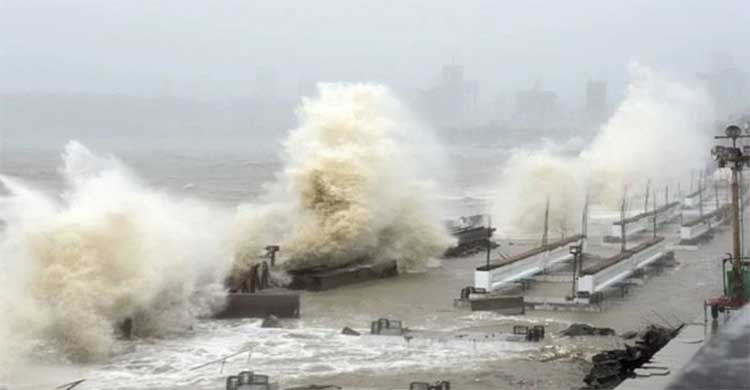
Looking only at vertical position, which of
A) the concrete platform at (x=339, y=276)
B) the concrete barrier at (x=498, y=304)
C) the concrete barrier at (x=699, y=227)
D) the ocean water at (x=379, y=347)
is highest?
the concrete barrier at (x=699, y=227)

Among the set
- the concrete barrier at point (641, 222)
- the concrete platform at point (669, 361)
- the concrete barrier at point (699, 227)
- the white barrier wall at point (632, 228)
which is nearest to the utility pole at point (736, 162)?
the concrete platform at point (669, 361)

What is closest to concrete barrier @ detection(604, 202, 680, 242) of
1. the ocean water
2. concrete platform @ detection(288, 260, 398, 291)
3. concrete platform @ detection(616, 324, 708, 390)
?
the ocean water

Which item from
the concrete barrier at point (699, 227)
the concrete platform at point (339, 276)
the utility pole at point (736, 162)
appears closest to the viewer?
the utility pole at point (736, 162)

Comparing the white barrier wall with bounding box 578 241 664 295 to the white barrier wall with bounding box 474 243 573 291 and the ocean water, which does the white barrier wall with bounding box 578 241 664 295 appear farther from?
the white barrier wall with bounding box 474 243 573 291

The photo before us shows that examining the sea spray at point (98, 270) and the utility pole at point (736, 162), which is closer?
the utility pole at point (736, 162)

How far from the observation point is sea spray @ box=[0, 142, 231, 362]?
50.4 feet

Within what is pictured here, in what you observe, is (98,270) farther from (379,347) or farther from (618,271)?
(618,271)

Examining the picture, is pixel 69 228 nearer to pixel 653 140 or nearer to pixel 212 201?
pixel 212 201

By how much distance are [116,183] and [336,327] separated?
5.87 meters

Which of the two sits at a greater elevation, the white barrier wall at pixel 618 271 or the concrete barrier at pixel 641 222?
the concrete barrier at pixel 641 222

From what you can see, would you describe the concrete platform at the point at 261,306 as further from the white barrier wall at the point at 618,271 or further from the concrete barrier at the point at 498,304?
the white barrier wall at the point at 618,271

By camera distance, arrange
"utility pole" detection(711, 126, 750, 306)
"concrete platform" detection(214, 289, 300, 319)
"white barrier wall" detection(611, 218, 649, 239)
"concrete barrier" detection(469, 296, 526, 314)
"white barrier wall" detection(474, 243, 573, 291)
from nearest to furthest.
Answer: "utility pole" detection(711, 126, 750, 306)
"concrete platform" detection(214, 289, 300, 319)
"concrete barrier" detection(469, 296, 526, 314)
"white barrier wall" detection(474, 243, 573, 291)
"white barrier wall" detection(611, 218, 649, 239)

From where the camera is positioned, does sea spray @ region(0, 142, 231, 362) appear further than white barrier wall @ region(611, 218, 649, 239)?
No

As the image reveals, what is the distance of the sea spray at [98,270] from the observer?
50.4ft
